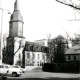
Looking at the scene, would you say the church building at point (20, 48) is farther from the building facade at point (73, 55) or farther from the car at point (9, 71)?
the car at point (9, 71)

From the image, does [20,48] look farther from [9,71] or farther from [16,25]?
[9,71]

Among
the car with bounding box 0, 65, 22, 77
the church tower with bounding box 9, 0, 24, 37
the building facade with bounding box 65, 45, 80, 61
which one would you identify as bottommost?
the car with bounding box 0, 65, 22, 77

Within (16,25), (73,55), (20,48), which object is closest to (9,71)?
(73,55)

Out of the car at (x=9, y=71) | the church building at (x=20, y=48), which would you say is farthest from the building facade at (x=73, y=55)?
the car at (x=9, y=71)

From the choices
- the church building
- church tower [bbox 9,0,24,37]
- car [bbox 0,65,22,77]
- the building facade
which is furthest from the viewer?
church tower [bbox 9,0,24,37]

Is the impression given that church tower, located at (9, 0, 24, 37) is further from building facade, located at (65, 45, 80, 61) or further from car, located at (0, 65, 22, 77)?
car, located at (0, 65, 22, 77)

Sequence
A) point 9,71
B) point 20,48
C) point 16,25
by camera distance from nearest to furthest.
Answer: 1. point 9,71
2. point 16,25
3. point 20,48

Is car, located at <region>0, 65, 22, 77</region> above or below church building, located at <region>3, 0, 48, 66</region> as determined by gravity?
below

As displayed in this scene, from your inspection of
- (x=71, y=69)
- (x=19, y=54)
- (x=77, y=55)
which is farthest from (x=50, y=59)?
(x=71, y=69)

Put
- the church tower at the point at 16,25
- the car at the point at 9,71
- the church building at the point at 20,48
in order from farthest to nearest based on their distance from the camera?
the church tower at the point at 16,25 < the church building at the point at 20,48 < the car at the point at 9,71

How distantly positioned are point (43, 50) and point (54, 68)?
36.1 meters

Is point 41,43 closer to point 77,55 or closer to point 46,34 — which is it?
point 77,55

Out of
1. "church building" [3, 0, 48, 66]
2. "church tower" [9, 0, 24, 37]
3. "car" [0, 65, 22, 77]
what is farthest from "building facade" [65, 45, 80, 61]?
"car" [0, 65, 22, 77]

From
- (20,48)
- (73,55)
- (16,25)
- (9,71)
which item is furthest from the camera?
(20,48)
